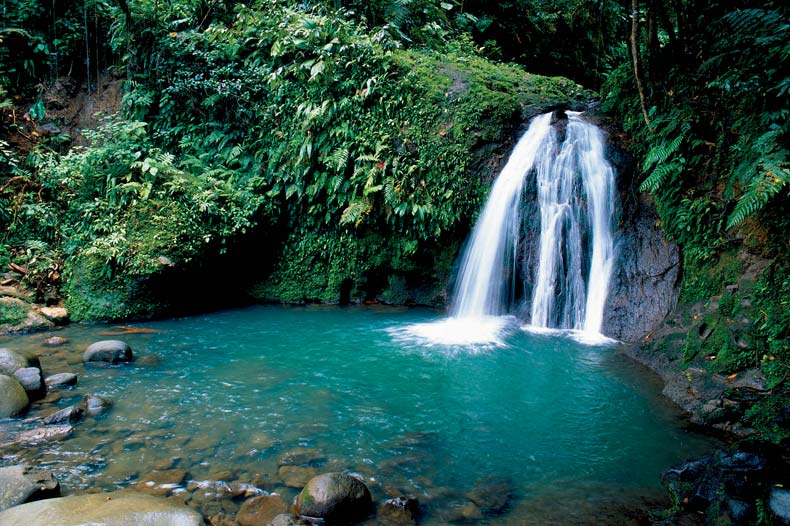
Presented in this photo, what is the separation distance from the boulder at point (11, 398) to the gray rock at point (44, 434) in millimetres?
467

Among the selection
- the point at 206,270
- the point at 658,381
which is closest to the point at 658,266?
the point at 658,381

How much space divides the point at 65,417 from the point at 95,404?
1.04 ft

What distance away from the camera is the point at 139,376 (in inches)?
250

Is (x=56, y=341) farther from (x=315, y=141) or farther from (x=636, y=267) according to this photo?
(x=636, y=267)

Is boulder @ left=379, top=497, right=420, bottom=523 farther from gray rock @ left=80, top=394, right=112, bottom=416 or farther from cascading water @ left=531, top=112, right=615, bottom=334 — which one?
cascading water @ left=531, top=112, right=615, bottom=334

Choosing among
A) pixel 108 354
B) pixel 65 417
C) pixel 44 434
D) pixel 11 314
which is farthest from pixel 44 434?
pixel 11 314

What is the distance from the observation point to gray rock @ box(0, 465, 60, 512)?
3455 mm

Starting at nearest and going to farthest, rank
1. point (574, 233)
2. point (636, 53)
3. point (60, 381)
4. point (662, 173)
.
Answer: point (60, 381), point (662, 173), point (636, 53), point (574, 233)

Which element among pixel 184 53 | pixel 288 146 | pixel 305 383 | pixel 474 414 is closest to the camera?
pixel 474 414

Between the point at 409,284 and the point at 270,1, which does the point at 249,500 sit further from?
the point at 270,1

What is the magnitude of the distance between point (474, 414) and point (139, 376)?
4.21 m

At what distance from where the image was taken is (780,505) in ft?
10.1

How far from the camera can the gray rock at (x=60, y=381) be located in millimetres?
5887

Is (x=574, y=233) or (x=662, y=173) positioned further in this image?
(x=574, y=233)
